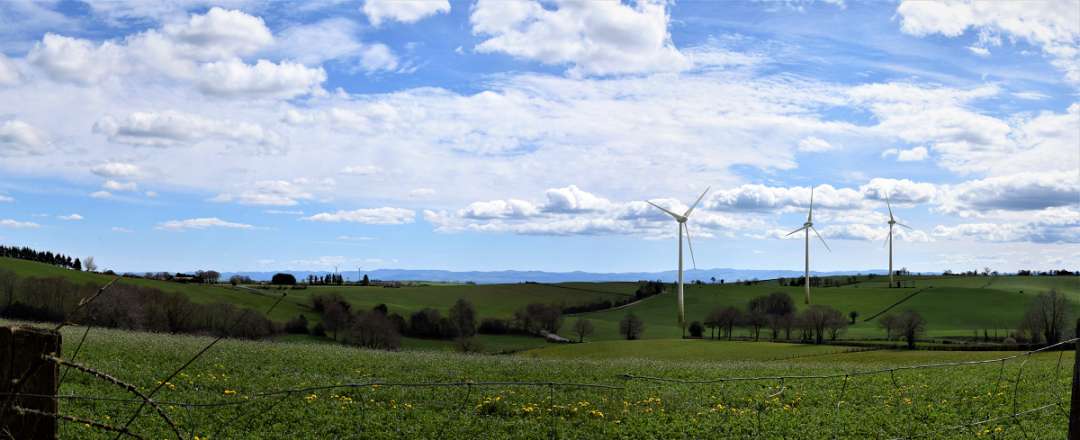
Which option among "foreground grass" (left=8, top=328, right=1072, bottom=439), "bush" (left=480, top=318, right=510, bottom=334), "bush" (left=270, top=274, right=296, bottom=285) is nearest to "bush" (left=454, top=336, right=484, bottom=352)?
"bush" (left=480, top=318, right=510, bottom=334)

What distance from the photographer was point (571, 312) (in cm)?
15238

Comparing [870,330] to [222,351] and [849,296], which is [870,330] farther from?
[222,351]

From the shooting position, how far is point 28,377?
423cm

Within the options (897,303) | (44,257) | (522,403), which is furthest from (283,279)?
(522,403)

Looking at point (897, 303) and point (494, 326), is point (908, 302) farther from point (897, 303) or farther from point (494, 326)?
point (494, 326)

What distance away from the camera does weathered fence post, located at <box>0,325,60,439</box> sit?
4168 mm

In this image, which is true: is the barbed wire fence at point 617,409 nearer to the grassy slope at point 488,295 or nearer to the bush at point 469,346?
the bush at point 469,346

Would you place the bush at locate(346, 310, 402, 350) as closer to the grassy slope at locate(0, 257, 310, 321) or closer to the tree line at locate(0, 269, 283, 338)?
the tree line at locate(0, 269, 283, 338)

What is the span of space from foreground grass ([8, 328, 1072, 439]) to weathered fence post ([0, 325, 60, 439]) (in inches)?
266

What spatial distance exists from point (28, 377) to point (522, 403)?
49.6ft

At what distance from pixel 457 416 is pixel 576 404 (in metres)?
3.22

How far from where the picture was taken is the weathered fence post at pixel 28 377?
13.7ft

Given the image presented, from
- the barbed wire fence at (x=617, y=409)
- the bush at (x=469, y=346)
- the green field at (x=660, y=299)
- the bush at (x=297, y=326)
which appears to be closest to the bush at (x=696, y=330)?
the green field at (x=660, y=299)

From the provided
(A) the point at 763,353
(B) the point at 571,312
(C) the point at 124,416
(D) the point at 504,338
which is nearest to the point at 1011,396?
(C) the point at 124,416
